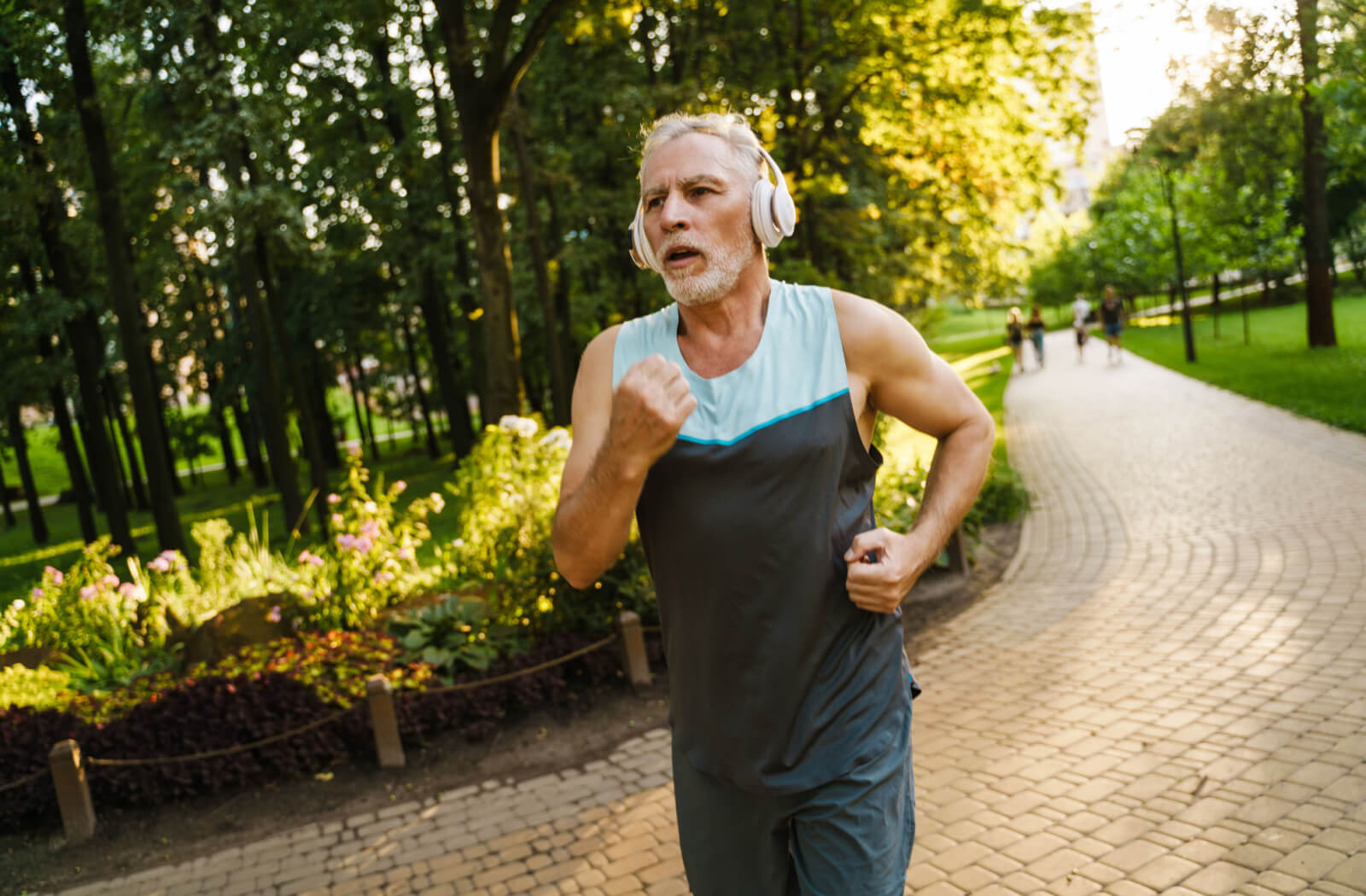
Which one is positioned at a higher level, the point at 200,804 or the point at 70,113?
the point at 70,113

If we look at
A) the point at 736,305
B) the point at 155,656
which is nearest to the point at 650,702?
the point at 155,656

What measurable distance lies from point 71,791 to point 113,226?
9608mm

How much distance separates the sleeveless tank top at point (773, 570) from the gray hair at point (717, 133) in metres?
0.41

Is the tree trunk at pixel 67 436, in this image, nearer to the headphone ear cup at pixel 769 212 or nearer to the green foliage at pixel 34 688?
the green foliage at pixel 34 688

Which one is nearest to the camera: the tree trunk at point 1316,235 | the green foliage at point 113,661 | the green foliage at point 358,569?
the green foliage at point 113,661

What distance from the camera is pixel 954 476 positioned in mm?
2234

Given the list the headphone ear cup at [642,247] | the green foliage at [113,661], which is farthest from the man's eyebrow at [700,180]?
the green foliage at [113,661]

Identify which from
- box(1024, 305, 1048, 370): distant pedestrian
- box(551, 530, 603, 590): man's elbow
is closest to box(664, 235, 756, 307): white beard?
box(551, 530, 603, 590): man's elbow

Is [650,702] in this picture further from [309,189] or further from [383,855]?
[309,189]

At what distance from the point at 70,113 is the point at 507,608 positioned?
1147cm

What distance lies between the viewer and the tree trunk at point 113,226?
505 inches

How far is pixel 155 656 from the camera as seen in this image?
7.86m

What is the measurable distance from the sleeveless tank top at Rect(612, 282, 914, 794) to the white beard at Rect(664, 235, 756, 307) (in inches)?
5.9

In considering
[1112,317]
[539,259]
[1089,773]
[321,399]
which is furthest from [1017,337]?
[1089,773]
